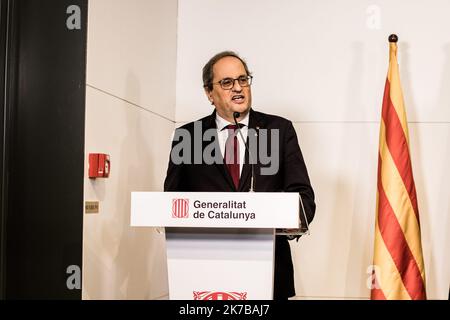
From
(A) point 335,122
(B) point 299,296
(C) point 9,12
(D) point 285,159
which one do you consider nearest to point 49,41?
(C) point 9,12

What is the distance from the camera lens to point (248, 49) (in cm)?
497

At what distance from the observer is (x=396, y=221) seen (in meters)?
3.91

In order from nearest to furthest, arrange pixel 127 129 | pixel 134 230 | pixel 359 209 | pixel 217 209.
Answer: pixel 217 209, pixel 127 129, pixel 134 230, pixel 359 209

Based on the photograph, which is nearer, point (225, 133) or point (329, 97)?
point (225, 133)

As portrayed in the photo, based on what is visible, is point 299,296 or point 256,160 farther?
point 299,296

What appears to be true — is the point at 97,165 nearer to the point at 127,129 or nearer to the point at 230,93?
the point at 127,129

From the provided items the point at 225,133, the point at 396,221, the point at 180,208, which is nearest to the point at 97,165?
the point at 225,133

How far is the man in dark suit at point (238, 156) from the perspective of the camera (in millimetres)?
3258

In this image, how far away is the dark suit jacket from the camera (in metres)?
3.22

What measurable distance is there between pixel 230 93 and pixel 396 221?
126cm

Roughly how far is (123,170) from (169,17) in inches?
55.4

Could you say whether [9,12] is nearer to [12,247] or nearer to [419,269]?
[12,247]

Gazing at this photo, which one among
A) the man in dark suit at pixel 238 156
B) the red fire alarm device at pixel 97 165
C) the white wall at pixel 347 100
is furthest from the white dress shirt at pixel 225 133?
the white wall at pixel 347 100

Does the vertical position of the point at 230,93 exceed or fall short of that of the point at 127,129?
it exceeds it
